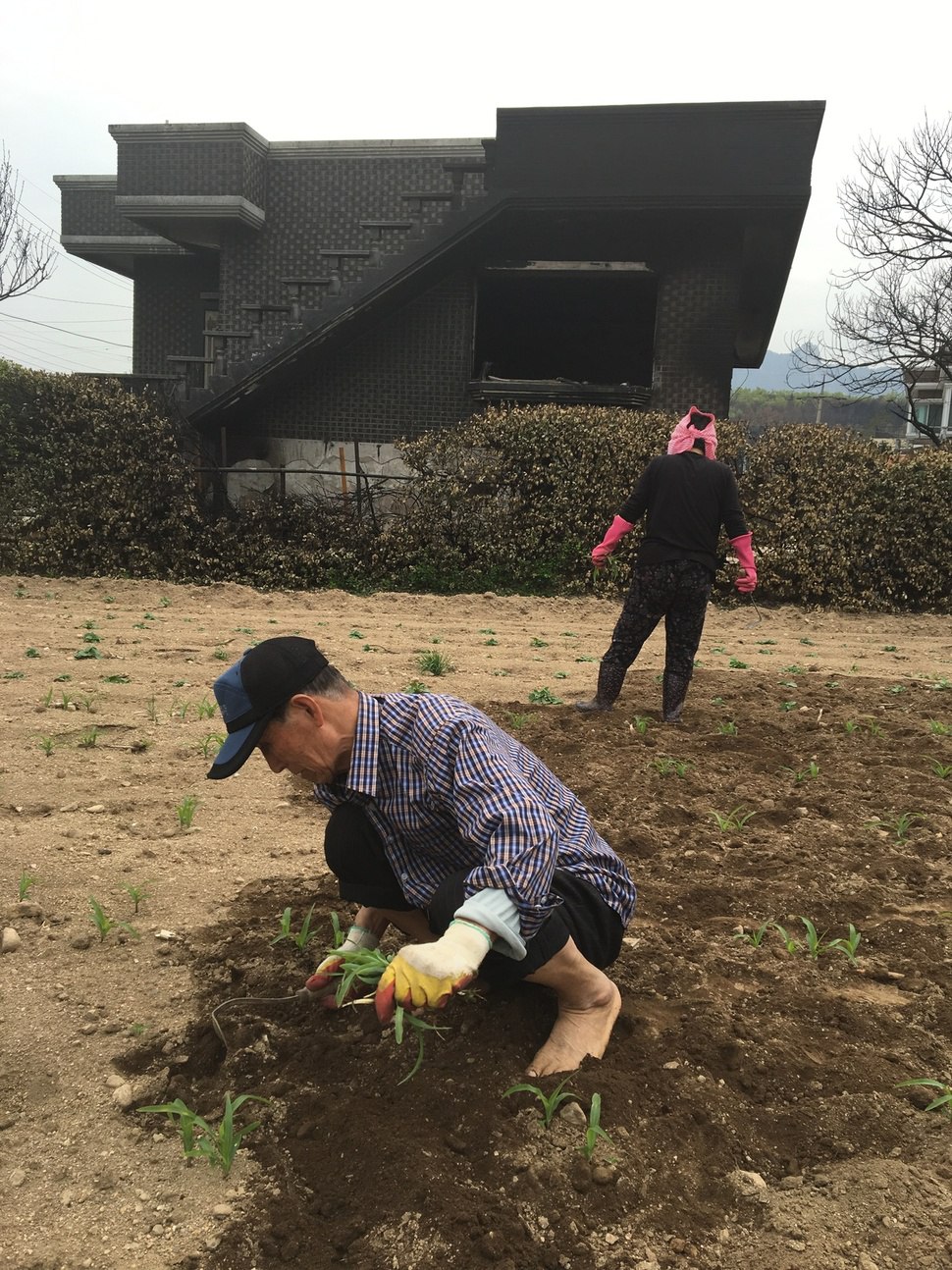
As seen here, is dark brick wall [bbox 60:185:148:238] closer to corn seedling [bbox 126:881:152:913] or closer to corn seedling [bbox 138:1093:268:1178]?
corn seedling [bbox 126:881:152:913]

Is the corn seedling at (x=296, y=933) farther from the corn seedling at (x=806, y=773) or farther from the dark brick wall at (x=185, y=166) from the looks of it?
the dark brick wall at (x=185, y=166)

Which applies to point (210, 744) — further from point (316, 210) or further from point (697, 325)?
A: point (316, 210)

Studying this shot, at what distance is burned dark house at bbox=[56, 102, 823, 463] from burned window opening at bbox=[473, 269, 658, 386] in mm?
110

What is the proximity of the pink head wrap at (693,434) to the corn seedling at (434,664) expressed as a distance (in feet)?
7.65

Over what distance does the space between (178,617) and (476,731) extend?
8350 mm

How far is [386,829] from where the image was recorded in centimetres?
247

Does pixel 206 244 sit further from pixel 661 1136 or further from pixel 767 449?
pixel 661 1136

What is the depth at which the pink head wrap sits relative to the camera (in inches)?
249

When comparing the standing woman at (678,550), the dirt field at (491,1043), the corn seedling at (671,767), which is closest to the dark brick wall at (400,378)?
the standing woman at (678,550)

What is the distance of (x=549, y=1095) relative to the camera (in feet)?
7.69

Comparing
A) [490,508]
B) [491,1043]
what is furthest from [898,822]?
[490,508]

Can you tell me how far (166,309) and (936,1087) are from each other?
19430mm

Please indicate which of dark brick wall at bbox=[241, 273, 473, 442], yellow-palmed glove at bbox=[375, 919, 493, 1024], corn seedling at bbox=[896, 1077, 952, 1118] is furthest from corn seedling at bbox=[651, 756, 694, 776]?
dark brick wall at bbox=[241, 273, 473, 442]

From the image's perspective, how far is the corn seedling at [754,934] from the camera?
3129 millimetres
